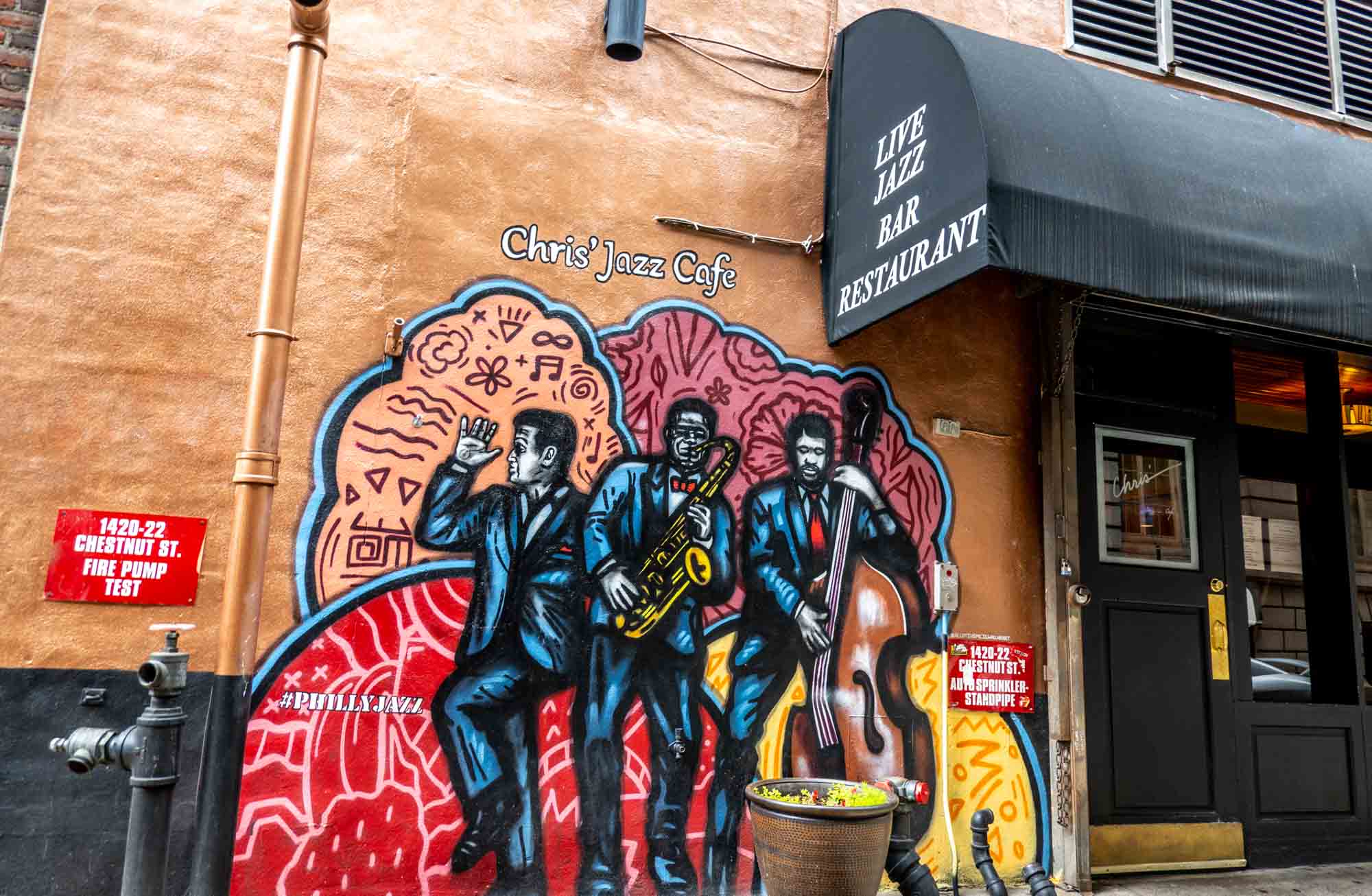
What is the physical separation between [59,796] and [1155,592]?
5.88 metres

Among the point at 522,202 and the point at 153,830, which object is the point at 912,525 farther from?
the point at 153,830

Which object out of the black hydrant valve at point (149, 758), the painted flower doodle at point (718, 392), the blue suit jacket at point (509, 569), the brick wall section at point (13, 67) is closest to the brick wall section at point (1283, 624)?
the painted flower doodle at point (718, 392)

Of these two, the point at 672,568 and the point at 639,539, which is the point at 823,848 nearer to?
the point at 672,568

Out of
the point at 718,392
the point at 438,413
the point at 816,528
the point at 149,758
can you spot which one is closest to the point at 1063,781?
the point at 816,528

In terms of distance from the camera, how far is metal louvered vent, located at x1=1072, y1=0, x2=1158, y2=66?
620cm

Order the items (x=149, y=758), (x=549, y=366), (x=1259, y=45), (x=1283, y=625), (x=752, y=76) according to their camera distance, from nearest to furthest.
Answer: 1. (x=149, y=758)
2. (x=549, y=366)
3. (x=752, y=76)
4. (x=1283, y=625)
5. (x=1259, y=45)

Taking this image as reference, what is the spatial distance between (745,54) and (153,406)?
3.71 metres

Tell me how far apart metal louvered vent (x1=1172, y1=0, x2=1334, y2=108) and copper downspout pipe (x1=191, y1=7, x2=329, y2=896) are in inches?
231

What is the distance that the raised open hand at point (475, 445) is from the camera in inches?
177

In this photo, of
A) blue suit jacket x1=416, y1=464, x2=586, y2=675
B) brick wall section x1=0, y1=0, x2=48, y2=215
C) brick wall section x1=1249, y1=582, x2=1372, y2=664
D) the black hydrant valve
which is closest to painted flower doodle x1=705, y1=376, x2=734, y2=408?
blue suit jacket x1=416, y1=464, x2=586, y2=675

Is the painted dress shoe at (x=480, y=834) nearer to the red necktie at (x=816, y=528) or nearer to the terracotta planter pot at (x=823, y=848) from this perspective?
the terracotta planter pot at (x=823, y=848)

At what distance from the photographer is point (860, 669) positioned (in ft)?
16.3

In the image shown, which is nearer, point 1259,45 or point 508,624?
point 508,624

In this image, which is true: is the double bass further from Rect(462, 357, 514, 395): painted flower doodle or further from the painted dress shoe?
Rect(462, 357, 514, 395): painted flower doodle
